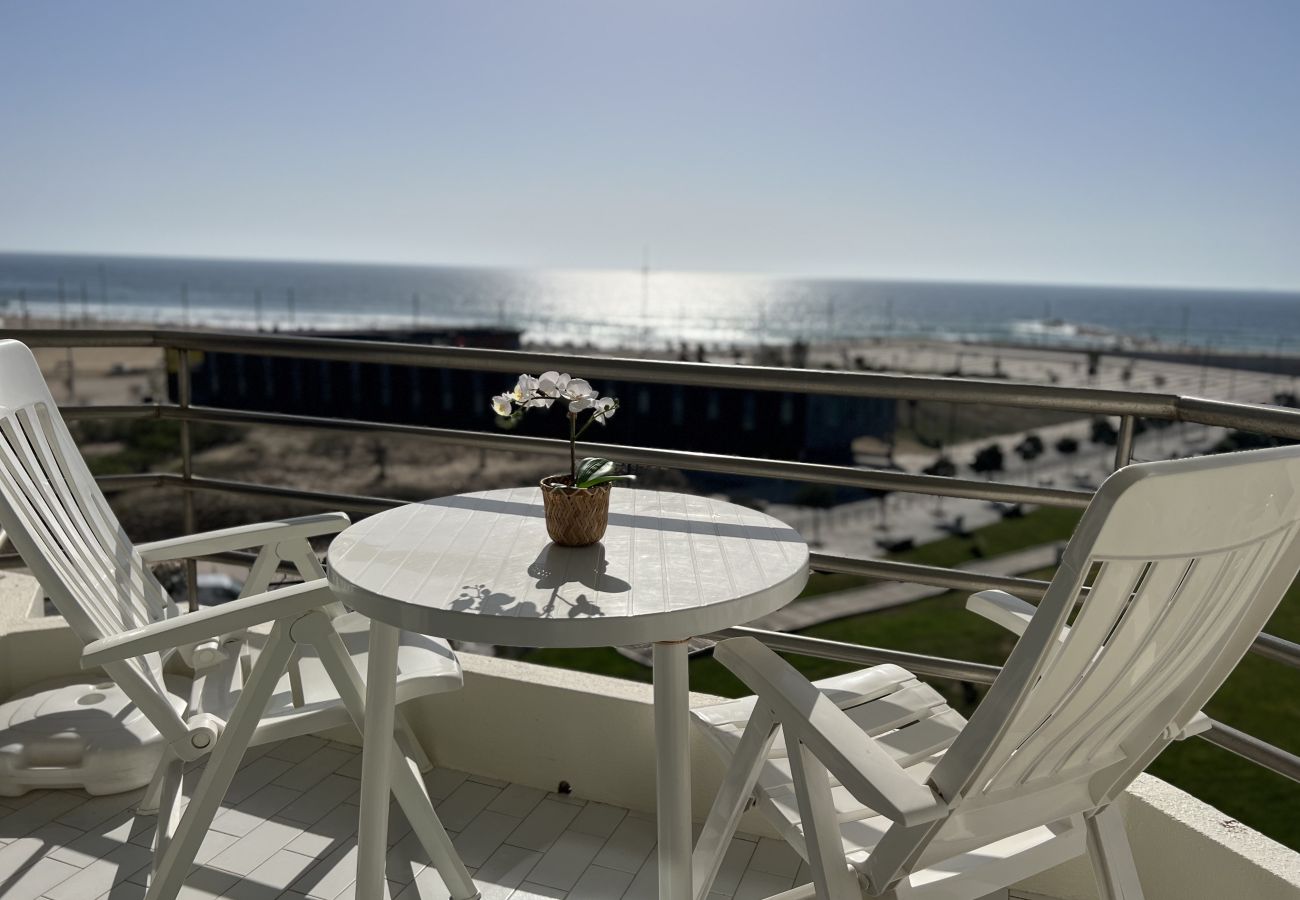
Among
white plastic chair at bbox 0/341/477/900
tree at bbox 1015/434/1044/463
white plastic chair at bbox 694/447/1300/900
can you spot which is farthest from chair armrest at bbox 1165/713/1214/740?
tree at bbox 1015/434/1044/463

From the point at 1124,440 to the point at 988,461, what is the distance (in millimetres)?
37036

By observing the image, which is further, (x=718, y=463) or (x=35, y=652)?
(x=35, y=652)

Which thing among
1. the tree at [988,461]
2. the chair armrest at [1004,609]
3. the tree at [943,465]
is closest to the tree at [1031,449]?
the tree at [988,461]

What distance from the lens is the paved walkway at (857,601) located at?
89.1ft

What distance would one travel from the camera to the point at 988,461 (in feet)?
122

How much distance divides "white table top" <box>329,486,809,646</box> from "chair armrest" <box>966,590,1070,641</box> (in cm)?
33

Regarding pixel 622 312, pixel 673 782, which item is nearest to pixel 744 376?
pixel 673 782

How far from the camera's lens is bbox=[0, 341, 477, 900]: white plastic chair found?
5.77 feet

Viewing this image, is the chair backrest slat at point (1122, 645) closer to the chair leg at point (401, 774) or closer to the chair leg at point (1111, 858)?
the chair leg at point (1111, 858)

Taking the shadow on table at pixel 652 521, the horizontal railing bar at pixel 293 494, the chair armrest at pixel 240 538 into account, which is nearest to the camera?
the shadow on table at pixel 652 521

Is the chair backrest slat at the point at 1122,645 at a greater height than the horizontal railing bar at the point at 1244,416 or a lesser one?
lesser

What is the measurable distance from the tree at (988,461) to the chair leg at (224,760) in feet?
123

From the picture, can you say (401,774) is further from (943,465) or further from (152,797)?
(943,465)

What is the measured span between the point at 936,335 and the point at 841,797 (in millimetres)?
64448
